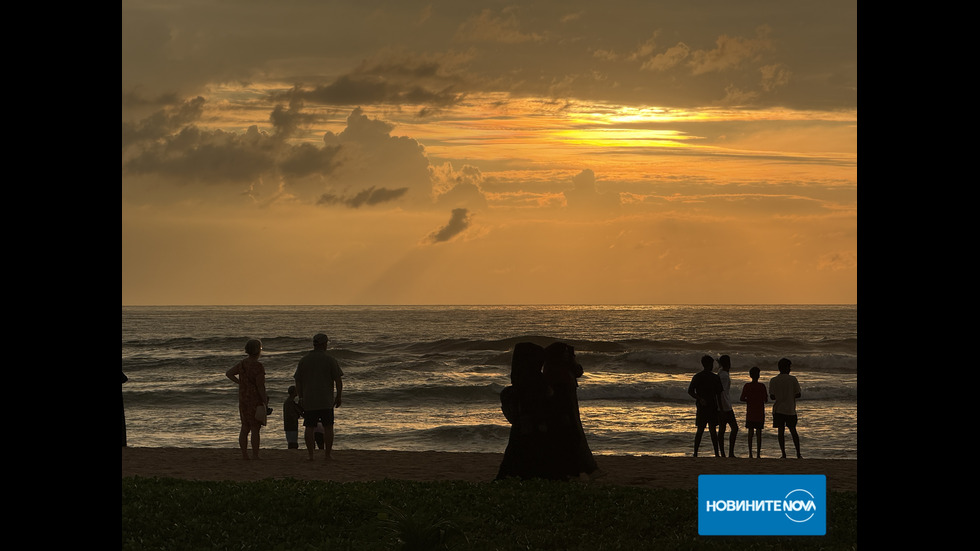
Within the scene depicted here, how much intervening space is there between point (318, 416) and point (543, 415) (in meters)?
4.13

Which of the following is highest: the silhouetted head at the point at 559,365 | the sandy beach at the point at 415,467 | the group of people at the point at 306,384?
the silhouetted head at the point at 559,365

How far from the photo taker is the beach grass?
9.50 metres

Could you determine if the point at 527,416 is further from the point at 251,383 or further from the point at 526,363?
the point at 251,383

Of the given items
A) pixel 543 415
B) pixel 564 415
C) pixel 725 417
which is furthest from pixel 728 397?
pixel 543 415

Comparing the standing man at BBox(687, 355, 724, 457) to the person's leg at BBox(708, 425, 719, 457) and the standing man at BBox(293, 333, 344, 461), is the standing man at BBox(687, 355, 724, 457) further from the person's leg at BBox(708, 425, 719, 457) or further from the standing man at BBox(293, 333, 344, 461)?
the standing man at BBox(293, 333, 344, 461)

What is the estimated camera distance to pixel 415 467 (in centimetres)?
1523

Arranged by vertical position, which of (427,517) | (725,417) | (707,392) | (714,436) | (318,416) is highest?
(707,392)

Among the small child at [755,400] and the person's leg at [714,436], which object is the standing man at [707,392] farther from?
the small child at [755,400]

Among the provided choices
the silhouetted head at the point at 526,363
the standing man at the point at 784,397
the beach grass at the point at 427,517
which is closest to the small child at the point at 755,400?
the standing man at the point at 784,397

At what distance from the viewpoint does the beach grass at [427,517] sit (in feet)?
31.2

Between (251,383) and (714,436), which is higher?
(251,383)

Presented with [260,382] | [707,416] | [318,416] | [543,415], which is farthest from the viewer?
[707,416]

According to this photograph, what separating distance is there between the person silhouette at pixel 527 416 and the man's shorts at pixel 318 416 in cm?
338
